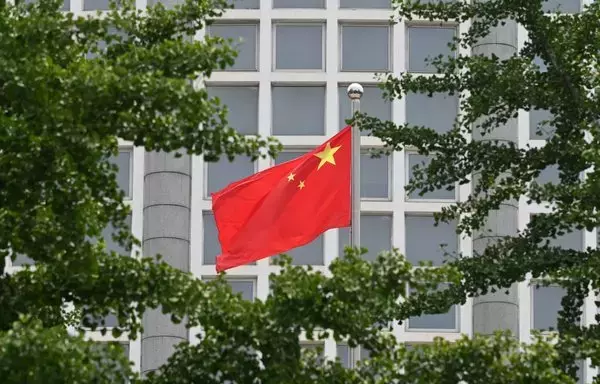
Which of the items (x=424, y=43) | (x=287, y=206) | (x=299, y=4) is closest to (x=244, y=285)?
(x=299, y=4)

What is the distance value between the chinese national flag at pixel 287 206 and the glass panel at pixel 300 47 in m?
23.2

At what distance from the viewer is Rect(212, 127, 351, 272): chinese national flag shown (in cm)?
3397

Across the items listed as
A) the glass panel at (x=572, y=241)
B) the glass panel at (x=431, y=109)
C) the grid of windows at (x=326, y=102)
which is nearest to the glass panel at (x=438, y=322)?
the grid of windows at (x=326, y=102)

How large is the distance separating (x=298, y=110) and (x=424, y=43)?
14.5 feet

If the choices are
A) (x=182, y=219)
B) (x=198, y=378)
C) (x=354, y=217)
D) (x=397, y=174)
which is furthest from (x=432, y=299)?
(x=397, y=174)

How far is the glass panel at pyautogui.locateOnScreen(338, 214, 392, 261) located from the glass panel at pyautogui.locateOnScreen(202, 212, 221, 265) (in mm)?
3792

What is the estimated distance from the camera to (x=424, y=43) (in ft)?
190

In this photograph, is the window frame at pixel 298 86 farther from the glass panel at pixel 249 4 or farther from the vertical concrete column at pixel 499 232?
the vertical concrete column at pixel 499 232

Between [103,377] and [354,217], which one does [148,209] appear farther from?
[103,377]

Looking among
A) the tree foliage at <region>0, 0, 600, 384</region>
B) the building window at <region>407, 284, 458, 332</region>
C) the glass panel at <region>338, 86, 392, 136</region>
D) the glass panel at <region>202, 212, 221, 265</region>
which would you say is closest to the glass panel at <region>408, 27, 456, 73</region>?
the glass panel at <region>338, 86, 392, 136</region>

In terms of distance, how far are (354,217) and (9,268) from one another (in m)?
21.5

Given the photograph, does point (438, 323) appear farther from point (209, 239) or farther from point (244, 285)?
point (209, 239)

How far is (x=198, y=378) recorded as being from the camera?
24.0m

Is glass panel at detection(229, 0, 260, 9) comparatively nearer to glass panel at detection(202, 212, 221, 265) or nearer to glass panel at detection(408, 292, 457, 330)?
glass panel at detection(202, 212, 221, 265)
